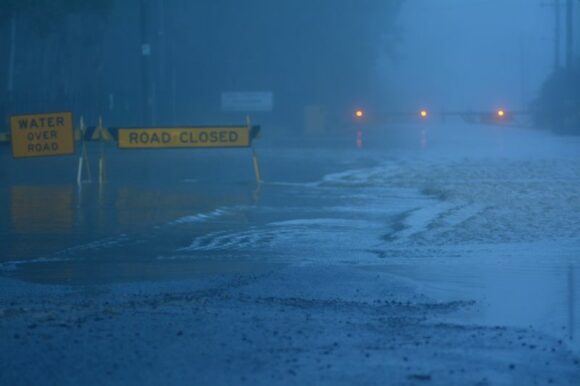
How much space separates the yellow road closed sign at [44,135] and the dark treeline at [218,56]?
3106cm

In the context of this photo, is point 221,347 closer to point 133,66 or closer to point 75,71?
point 75,71

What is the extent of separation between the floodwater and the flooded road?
0.09ft

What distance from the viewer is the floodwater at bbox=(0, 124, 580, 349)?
11.5 m

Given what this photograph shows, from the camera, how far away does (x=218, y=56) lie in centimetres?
6838

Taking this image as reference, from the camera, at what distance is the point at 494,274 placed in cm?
1184

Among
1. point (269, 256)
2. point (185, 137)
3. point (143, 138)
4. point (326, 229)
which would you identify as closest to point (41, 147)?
point (143, 138)

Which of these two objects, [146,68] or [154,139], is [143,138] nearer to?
[154,139]

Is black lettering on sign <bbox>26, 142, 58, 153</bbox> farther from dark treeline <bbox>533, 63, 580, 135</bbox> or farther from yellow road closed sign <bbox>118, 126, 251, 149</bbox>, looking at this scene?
dark treeline <bbox>533, 63, 580, 135</bbox>

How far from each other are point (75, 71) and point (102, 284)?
163 feet

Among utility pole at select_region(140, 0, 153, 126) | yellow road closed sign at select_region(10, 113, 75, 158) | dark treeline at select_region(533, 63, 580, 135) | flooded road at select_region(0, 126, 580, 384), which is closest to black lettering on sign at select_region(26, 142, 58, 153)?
yellow road closed sign at select_region(10, 113, 75, 158)


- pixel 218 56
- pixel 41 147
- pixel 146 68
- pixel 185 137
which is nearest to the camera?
pixel 41 147

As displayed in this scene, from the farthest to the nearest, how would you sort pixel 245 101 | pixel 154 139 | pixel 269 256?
1. pixel 245 101
2. pixel 154 139
3. pixel 269 256

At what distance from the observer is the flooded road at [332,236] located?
35.3 ft

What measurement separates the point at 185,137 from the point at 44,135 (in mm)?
3296
